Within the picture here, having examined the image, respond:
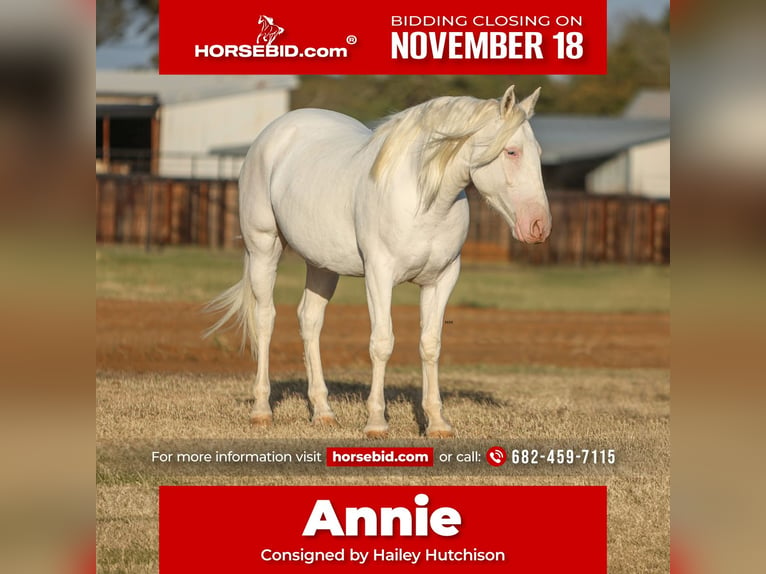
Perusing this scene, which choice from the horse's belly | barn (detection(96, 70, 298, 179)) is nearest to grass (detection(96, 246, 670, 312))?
barn (detection(96, 70, 298, 179))

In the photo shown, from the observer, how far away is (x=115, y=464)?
7031 mm

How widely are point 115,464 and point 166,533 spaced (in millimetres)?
2509

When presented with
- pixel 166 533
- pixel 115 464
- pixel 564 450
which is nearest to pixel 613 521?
pixel 564 450

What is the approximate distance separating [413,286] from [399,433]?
1642cm

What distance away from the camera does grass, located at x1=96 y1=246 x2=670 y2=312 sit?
21.7 m

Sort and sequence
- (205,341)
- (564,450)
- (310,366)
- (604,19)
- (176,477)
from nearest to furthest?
(604,19) → (176,477) → (564,450) → (310,366) → (205,341)

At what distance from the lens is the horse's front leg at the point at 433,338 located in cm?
778

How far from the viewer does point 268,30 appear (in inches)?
241

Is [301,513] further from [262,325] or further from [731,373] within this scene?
[262,325]

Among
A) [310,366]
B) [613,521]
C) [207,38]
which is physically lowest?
[613,521]

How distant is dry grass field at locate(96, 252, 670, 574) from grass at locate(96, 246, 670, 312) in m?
0.32

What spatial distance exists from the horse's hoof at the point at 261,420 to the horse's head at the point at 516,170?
2654mm

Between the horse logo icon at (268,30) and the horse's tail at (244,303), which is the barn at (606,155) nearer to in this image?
the horse's tail at (244,303)

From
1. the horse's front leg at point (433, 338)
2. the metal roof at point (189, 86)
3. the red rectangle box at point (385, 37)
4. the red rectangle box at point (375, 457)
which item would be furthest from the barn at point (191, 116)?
the red rectangle box at point (375, 457)
